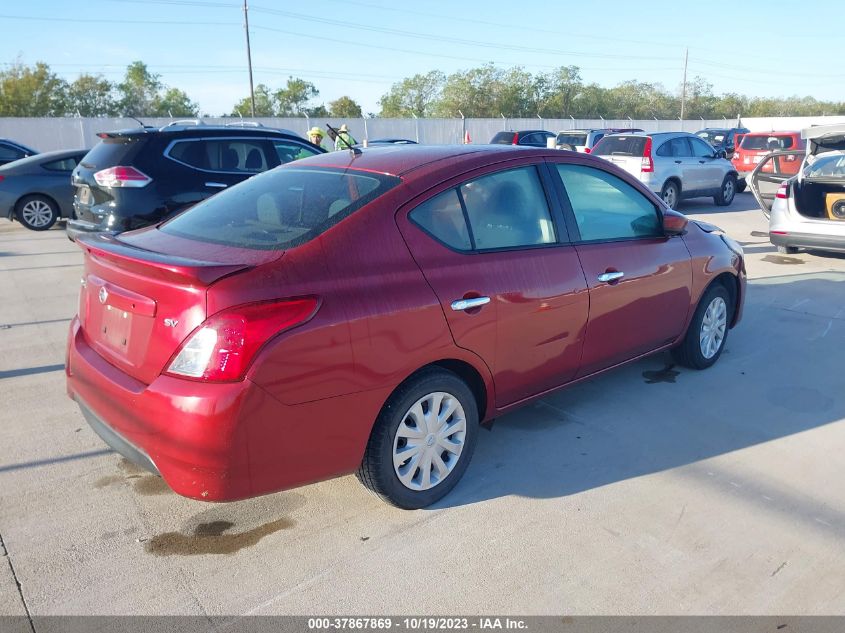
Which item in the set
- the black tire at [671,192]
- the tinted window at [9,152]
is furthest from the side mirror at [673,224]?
the tinted window at [9,152]

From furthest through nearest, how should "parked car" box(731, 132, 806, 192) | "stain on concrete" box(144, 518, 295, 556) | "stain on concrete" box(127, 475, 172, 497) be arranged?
"parked car" box(731, 132, 806, 192) → "stain on concrete" box(127, 475, 172, 497) → "stain on concrete" box(144, 518, 295, 556)

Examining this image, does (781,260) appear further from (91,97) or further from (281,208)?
(91,97)

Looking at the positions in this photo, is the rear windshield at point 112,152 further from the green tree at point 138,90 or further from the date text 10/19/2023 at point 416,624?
the green tree at point 138,90

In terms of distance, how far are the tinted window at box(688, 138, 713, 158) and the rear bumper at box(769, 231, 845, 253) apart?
604cm

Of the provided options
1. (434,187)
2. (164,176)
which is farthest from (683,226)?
(164,176)

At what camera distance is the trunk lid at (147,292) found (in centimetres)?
269

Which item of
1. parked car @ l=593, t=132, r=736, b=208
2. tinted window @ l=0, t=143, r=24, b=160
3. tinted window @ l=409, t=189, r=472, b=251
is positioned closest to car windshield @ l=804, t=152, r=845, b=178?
parked car @ l=593, t=132, r=736, b=208

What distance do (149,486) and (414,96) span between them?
70923 mm

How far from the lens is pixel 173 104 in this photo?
56.2m

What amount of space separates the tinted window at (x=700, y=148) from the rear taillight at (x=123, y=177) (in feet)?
38.9

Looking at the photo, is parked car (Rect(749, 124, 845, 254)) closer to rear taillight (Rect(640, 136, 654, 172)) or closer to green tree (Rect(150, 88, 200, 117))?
rear taillight (Rect(640, 136, 654, 172))

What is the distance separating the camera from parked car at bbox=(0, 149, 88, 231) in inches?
468

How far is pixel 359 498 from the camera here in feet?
11.4

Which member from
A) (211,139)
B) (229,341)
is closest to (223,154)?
(211,139)
